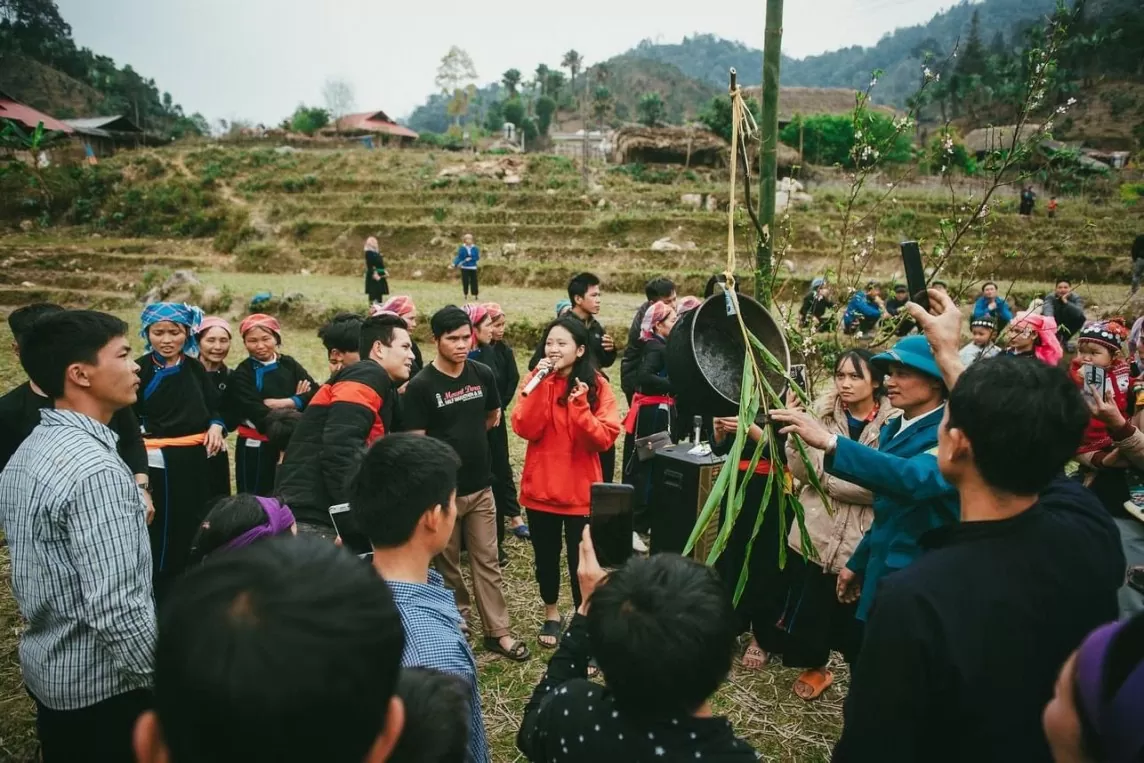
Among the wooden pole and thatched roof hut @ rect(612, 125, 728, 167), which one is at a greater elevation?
thatched roof hut @ rect(612, 125, 728, 167)

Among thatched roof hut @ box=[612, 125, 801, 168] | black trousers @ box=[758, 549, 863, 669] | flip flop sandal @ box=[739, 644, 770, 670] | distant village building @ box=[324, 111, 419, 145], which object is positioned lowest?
flip flop sandal @ box=[739, 644, 770, 670]

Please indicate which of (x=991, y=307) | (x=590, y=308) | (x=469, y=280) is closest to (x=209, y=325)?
(x=590, y=308)

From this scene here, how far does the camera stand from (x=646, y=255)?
22.6m

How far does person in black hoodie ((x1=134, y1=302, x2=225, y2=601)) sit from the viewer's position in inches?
144

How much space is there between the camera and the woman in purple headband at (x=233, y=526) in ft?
7.17

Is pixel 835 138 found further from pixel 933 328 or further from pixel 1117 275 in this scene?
pixel 933 328

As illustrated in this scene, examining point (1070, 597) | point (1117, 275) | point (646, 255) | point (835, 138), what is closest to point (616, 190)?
point (646, 255)

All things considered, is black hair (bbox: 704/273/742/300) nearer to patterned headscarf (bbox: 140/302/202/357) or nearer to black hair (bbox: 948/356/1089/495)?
black hair (bbox: 948/356/1089/495)

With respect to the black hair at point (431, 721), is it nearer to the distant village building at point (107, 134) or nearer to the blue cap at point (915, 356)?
the blue cap at point (915, 356)

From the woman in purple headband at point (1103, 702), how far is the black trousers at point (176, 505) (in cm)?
384

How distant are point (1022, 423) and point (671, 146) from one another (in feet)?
133

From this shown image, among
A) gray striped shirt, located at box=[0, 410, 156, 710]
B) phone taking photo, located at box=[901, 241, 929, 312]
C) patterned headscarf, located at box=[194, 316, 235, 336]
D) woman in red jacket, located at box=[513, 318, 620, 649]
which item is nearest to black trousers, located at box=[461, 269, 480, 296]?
patterned headscarf, located at box=[194, 316, 235, 336]

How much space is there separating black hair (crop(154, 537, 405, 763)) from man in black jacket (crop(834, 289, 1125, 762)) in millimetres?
1105

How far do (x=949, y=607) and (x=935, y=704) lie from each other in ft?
0.72
